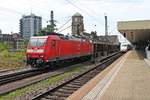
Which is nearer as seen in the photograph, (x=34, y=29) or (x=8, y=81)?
(x=8, y=81)

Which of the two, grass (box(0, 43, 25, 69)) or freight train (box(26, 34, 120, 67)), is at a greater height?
freight train (box(26, 34, 120, 67))

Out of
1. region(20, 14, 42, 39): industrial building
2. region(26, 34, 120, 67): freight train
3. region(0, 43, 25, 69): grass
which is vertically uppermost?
region(20, 14, 42, 39): industrial building

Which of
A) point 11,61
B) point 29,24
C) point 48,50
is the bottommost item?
point 11,61

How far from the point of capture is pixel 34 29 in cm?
11706

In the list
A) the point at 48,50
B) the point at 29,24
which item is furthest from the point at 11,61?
the point at 29,24

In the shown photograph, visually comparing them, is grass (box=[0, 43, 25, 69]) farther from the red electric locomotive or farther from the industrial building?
the industrial building

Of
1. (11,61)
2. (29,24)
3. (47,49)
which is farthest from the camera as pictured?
(29,24)

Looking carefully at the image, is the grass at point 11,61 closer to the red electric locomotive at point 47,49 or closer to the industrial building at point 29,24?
the red electric locomotive at point 47,49

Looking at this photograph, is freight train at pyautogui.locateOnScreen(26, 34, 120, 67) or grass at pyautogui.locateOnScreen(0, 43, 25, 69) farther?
grass at pyautogui.locateOnScreen(0, 43, 25, 69)

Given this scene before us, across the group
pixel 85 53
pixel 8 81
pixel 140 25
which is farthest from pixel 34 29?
pixel 8 81

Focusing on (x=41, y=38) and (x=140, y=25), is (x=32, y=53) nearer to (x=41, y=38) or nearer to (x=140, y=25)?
(x=41, y=38)

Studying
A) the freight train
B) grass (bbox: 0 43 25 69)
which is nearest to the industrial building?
grass (bbox: 0 43 25 69)

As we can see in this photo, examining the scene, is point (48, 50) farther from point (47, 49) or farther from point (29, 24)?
point (29, 24)

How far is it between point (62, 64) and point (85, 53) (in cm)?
846
